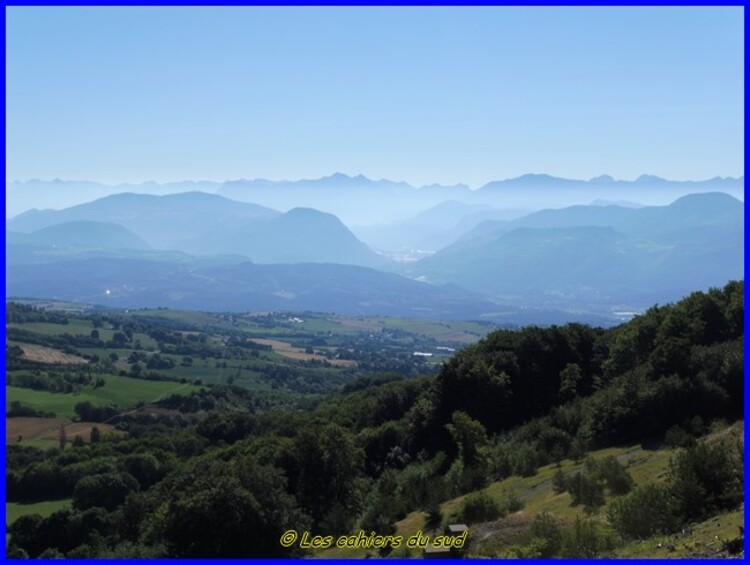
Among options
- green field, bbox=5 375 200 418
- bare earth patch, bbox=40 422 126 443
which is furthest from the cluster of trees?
bare earth patch, bbox=40 422 126 443

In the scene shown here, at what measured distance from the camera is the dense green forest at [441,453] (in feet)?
35.1

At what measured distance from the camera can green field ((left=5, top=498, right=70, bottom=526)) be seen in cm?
2259

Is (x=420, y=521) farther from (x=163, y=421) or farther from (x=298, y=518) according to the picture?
(x=163, y=421)

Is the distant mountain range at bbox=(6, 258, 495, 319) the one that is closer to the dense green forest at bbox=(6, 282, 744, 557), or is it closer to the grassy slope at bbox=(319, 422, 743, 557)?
the dense green forest at bbox=(6, 282, 744, 557)

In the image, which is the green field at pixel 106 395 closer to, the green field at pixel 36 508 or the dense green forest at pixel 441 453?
the dense green forest at pixel 441 453

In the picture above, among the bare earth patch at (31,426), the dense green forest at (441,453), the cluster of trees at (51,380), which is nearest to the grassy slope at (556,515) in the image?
the dense green forest at (441,453)

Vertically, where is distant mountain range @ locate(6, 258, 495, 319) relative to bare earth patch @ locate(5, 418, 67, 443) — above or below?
above

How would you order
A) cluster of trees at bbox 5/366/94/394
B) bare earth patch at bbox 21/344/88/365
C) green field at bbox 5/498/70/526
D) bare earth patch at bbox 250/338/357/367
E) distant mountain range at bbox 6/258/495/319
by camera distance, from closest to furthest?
green field at bbox 5/498/70/526, cluster of trees at bbox 5/366/94/394, bare earth patch at bbox 21/344/88/365, bare earth patch at bbox 250/338/357/367, distant mountain range at bbox 6/258/495/319

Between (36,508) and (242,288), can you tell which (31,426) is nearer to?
(36,508)

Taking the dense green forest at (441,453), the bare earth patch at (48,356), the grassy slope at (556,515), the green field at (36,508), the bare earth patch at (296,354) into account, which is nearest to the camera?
the grassy slope at (556,515)

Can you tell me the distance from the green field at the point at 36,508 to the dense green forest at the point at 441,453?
0.43m

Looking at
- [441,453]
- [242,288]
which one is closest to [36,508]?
[441,453]

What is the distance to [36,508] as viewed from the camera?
2434 cm

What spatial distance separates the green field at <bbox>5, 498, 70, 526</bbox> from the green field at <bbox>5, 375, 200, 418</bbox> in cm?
1672
